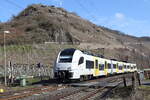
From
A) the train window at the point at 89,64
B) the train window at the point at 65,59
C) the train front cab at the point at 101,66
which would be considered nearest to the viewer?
the train window at the point at 65,59

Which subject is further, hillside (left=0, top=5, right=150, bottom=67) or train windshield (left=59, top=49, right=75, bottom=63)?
→ hillside (left=0, top=5, right=150, bottom=67)

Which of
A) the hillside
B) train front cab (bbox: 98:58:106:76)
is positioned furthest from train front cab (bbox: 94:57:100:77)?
the hillside

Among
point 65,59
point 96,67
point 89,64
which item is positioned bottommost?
point 96,67

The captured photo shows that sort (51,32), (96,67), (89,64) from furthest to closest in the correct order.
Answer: (51,32) → (96,67) → (89,64)

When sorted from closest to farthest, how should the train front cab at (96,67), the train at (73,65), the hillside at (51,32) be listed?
the train at (73,65)
the train front cab at (96,67)
the hillside at (51,32)

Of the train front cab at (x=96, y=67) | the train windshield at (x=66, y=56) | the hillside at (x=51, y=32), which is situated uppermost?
the hillside at (x=51, y=32)

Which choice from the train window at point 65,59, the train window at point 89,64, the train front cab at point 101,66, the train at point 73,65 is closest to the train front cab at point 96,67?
the train front cab at point 101,66

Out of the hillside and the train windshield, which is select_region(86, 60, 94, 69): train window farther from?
the hillside

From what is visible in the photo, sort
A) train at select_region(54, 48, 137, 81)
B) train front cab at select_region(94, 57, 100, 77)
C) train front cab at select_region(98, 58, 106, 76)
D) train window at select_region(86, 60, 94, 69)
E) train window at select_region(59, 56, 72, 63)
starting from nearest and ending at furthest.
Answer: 1. train at select_region(54, 48, 137, 81)
2. train window at select_region(59, 56, 72, 63)
3. train window at select_region(86, 60, 94, 69)
4. train front cab at select_region(94, 57, 100, 77)
5. train front cab at select_region(98, 58, 106, 76)

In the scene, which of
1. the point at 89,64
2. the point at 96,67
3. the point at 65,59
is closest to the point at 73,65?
the point at 65,59

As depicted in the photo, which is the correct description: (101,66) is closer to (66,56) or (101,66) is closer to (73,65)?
(66,56)

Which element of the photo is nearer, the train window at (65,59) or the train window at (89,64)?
the train window at (65,59)

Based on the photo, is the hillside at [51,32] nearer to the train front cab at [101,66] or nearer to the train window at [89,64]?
the train front cab at [101,66]

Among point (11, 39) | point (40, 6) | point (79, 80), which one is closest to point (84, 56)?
point (79, 80)
